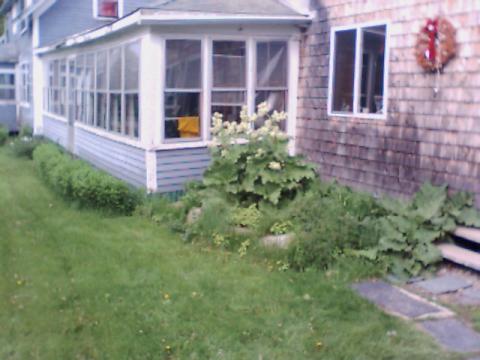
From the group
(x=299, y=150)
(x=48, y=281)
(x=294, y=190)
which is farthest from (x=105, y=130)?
(x=48, y=281)

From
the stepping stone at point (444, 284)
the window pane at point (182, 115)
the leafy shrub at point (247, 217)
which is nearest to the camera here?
the stepping stone at point (444, 284)

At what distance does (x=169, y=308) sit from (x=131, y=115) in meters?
5.75

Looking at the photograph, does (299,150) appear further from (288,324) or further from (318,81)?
(288,324)

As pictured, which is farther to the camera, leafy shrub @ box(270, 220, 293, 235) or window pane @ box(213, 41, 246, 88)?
window pane @ box(213, 41, 246, 88)

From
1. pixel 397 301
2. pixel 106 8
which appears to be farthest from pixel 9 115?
pixel 397 301

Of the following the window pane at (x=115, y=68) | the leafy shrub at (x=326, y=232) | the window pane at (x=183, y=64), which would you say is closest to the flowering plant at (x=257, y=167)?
the leafy shrub at (x=326, y=232)

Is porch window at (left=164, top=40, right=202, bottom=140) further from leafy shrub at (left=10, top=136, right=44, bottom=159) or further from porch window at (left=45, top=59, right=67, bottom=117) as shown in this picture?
leafy shrub at (left=10, top=136, right=44, bottom=159)

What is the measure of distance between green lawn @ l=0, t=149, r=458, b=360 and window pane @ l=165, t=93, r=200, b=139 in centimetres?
236

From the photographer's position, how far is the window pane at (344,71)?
355 inches

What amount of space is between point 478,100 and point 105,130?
758 cm

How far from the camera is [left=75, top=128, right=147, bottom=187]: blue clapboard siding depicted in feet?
33.7

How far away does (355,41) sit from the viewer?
8898 millimetres

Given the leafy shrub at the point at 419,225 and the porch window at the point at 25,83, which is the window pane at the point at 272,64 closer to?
the leafy shrub at the point at 419,225

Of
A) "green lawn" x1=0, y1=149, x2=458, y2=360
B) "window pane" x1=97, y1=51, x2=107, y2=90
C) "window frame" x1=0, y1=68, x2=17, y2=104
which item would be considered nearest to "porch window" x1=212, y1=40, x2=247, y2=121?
"green lawn" x1=0, y1=149, x2=458, y2=360
